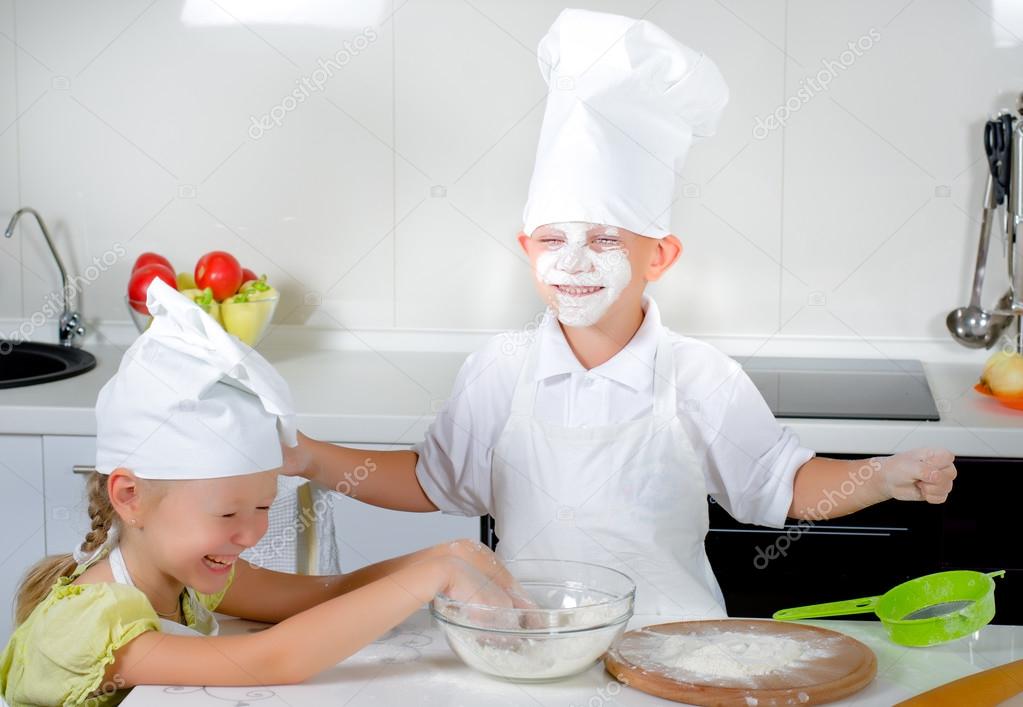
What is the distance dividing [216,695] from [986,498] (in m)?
1.28

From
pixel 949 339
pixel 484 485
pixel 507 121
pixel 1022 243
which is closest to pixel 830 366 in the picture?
pixel 949 339

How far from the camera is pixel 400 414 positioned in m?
1.92

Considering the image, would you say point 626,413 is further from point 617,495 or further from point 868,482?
point 868,482

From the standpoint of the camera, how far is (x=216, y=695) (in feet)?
3.35

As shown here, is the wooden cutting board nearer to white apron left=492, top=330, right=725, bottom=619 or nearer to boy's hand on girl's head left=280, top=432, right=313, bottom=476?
white apron left=492, top=330, right=725, bottom=619

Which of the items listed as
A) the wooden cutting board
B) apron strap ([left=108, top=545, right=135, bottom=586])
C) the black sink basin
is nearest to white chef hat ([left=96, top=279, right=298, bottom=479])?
apron strap ([left=108, top=545, right=135, bottom=586])

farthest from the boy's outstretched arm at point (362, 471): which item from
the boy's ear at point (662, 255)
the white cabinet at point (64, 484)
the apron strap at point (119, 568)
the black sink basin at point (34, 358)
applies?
the black sink basin at point (34, 358)

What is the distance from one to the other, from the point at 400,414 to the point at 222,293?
53 centimetres

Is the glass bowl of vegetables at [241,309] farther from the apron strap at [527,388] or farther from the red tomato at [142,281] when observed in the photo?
the apron strap at [527,388]

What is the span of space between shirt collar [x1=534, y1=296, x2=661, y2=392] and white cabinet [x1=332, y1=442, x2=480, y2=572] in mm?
465

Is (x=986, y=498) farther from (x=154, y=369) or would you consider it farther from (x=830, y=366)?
(x=154, y=369)

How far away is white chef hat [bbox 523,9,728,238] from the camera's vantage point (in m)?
1.45

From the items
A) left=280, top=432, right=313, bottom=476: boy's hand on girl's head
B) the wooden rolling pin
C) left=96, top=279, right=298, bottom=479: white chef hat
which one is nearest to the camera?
the wooden rolling pin

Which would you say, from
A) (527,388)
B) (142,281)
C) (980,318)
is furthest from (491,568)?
(980,318)
